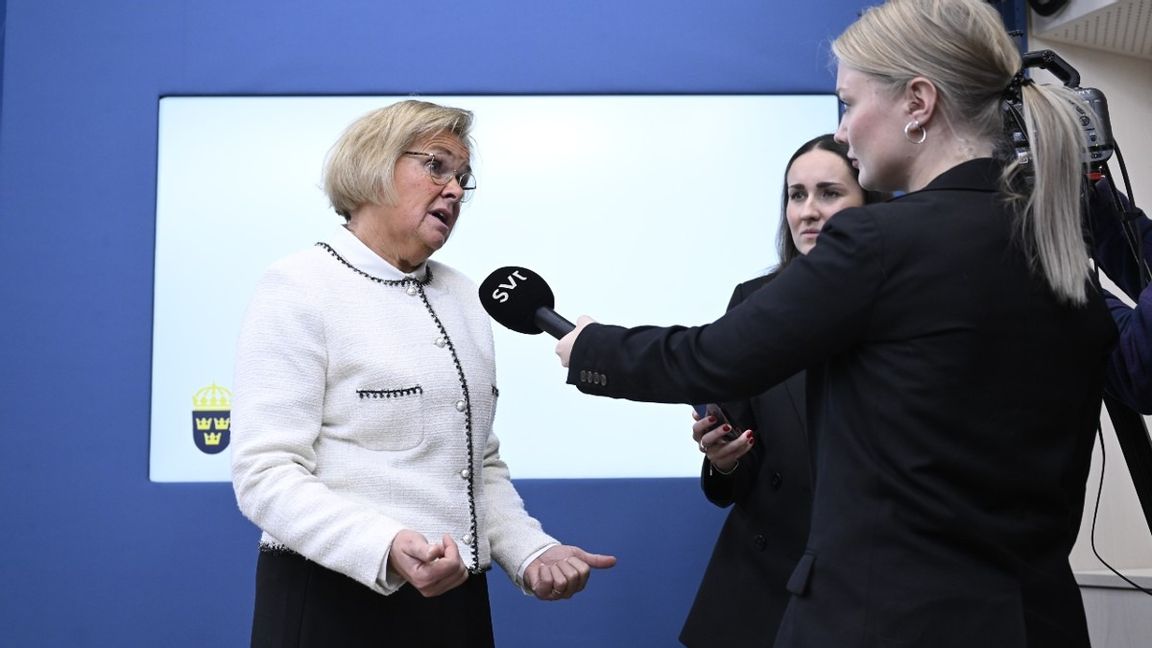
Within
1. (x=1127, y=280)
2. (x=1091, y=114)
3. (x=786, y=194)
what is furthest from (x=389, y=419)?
(x=1127, y=280)

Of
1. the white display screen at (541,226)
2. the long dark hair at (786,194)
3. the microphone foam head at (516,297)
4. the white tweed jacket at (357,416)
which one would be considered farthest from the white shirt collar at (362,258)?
the white display screen at (541,226)

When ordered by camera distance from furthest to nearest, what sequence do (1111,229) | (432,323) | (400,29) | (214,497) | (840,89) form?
(400,29) < (214,497) < (1111,229) < (432,323) < (840,89)

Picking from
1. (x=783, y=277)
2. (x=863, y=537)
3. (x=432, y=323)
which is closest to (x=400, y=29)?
(x=432, y=323)

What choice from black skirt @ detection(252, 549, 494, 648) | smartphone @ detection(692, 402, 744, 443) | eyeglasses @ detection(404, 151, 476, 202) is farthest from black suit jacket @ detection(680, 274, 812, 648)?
eyeglasses @ detection(404, 151, 476, 202)

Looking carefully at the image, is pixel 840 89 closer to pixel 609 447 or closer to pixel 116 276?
pixel 609 447

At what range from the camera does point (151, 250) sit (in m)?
2.82

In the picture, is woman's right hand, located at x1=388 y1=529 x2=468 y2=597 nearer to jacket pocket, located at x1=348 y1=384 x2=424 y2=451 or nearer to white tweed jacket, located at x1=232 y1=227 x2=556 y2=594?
white tweed jacket, located at x1=232 y1=227 x2=556 y2=594

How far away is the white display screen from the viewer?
9.22 feet

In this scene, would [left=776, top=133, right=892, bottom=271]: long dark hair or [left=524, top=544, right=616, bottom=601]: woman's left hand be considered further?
[left=776, top=133, right=892, bottom=271]: long dark hair

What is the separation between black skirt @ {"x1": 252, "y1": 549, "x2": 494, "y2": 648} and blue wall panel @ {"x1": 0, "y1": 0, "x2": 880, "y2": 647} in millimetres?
1195

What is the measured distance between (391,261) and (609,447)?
1.19 meters

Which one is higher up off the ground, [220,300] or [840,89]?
[840,89]

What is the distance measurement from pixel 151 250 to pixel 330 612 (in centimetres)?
157

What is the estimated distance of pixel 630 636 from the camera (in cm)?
276
